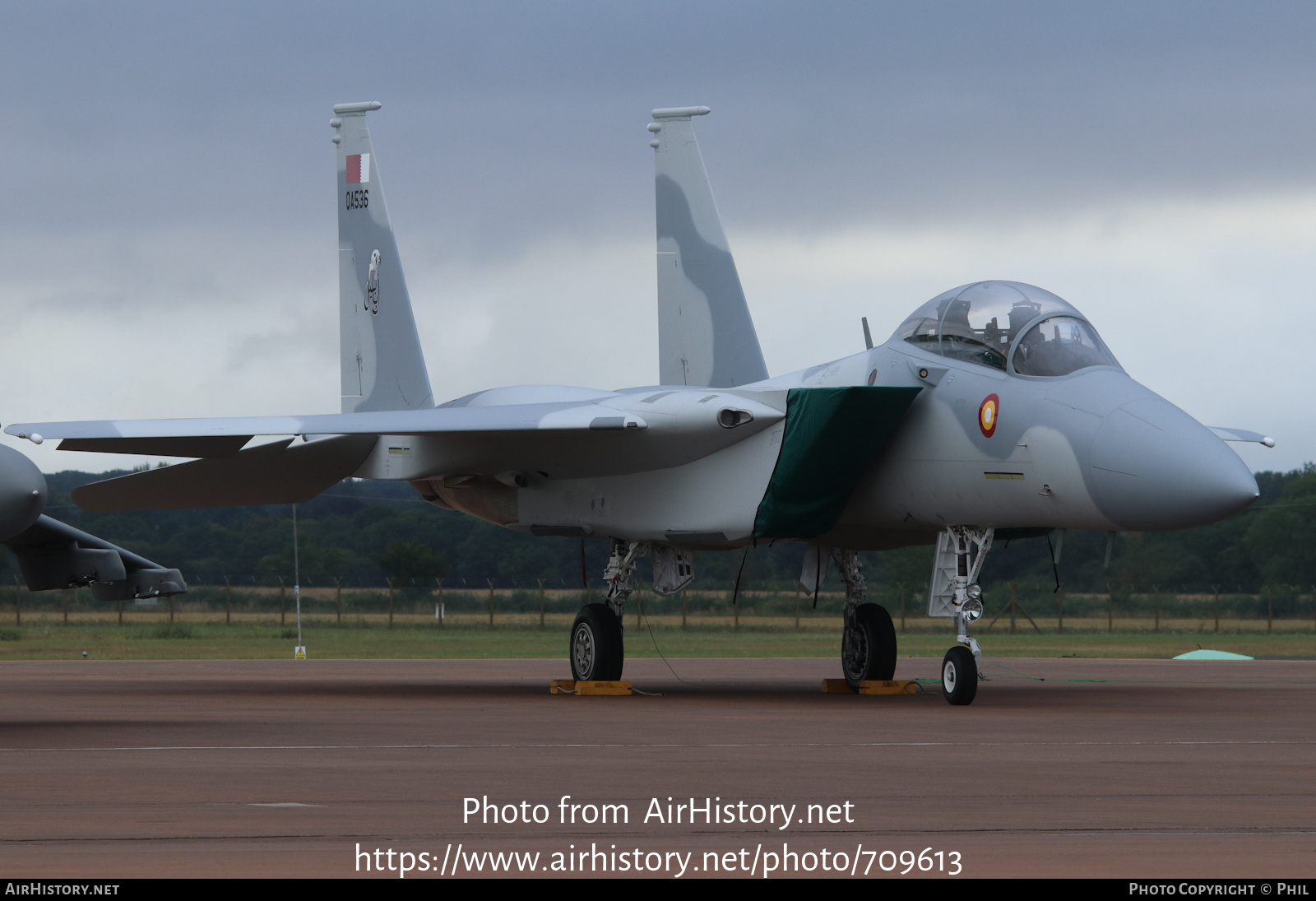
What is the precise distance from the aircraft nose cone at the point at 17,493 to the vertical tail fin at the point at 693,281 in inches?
456

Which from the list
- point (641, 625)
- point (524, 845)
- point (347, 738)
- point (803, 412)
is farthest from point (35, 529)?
point (641, 625)

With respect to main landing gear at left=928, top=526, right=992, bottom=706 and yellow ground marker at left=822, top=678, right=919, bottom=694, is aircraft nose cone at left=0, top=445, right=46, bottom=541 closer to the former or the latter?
main landing gear at left=928, top=526, right=992, bottom=706

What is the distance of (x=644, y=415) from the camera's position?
15.9 metres

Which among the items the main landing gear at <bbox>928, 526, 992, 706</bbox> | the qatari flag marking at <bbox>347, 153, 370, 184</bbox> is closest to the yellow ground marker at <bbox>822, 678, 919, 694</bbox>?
the main landing gear at <bbox>928, 526, 992, 706</bbox>

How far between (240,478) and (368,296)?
2.99m

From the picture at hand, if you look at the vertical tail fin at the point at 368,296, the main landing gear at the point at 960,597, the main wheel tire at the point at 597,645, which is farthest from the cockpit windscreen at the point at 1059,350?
the vertical tail fin at the point at 368,296

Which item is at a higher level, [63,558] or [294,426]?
[294,426]

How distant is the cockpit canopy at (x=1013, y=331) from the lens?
13859mm

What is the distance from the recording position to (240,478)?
18.7m

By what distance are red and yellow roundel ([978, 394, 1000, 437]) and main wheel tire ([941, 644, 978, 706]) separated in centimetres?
173

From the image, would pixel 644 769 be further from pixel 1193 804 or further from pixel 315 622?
pixel 315 622

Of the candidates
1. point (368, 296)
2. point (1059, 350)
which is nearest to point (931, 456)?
point (1059, 350)

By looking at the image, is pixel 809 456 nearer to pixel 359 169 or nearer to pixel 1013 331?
pixel 1013 331

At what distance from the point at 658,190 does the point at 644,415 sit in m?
6.51
